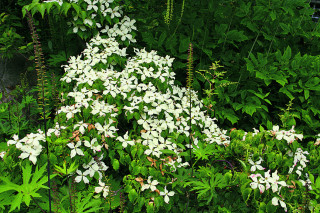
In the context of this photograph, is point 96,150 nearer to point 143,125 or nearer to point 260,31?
point 143,125

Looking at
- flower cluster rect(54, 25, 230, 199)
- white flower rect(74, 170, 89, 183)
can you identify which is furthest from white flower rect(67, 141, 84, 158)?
white flower rect(74, 170, 89, 183)

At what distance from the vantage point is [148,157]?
6.75 feet

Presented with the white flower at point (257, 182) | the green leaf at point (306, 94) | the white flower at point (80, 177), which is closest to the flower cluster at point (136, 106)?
the white flower at point (80, 177)

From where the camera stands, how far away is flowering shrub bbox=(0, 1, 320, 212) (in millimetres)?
1894

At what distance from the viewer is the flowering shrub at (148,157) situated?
1894mm

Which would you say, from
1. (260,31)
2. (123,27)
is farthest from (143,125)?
(260,31)

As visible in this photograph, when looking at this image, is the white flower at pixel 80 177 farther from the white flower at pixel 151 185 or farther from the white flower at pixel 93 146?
the white flower at pixel 151 185

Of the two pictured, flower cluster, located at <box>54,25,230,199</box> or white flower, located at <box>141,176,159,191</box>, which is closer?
white flower, located at <box>141,176,159,191</box>

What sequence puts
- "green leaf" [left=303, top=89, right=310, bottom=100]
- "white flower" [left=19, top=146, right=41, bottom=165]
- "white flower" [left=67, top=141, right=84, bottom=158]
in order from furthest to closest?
"green leaf" [left=303, top=89, right=310, bottom=100]
"white flower" [left=67, top=141, right=84, bottom=158]
"white flower" [left=19, top=146, right=41, bottom=165]

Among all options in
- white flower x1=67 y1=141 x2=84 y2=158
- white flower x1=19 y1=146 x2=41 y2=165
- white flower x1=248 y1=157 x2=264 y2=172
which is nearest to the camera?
white flower x1=19 y1=146 x2=41 y2=165

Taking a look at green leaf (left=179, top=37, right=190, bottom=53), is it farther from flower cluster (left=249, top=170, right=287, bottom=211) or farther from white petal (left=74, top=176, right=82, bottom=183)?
white petal (left=74, top=176, right=82, bottom=183)

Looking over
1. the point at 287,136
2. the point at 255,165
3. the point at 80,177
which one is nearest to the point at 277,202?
the point at 255,165

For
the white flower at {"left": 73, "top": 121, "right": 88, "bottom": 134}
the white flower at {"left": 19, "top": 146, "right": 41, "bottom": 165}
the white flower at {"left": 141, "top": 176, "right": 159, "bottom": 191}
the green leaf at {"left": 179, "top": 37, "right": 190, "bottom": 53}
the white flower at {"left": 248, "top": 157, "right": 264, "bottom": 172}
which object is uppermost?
the green leaf at {"left": 179, "top": 37, "right": 190, "bottom": 53}

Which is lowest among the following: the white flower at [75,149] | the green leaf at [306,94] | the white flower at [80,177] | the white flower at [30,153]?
the white flower at [80,177]
